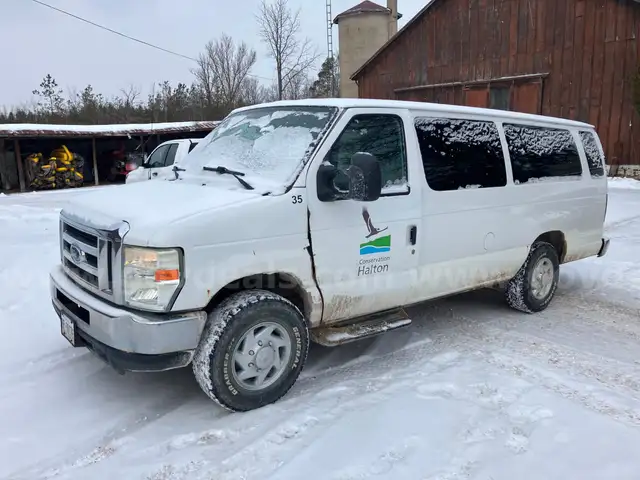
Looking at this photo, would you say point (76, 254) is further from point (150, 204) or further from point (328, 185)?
point (328, 185)

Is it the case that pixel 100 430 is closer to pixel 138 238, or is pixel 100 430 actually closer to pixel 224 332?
pixel 224 332

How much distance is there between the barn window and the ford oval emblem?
18264mm

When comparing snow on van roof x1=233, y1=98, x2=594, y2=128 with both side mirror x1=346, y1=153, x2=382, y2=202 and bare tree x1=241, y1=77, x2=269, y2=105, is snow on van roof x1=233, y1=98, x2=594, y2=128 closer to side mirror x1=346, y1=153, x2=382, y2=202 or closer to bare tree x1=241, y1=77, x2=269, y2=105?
side mirror x1=346, y1=153, x2=382, y2=202

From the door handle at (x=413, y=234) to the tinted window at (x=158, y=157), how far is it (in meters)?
11.2

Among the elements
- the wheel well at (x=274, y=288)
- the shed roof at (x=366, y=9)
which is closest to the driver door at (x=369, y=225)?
the wheel well at (x=274, y=288)

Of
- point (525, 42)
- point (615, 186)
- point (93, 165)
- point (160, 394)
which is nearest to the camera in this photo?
point (160, 394)

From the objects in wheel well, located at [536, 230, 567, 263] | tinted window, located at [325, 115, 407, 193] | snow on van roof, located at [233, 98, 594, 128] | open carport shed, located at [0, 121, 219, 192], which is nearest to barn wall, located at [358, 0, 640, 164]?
open carport shed, located at [0, 121, 219, 192]

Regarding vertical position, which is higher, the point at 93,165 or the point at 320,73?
the point at 320,73

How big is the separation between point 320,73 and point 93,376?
180 feet

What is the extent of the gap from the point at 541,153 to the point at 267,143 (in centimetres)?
307

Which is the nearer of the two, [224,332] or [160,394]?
[224,332]

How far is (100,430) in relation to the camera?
3410mm

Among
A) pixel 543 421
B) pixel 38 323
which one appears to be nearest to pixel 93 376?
pixel 38 323

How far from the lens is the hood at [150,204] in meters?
3.22
